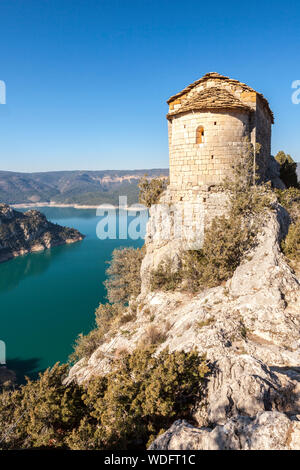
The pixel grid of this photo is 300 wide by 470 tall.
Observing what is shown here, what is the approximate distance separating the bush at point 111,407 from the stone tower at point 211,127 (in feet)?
21.2

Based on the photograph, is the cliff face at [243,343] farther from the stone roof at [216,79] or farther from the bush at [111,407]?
the stone roof at [216,79]

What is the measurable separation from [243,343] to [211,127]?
6.95 meters

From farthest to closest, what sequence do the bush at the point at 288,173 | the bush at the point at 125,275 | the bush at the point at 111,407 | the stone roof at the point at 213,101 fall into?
the bush at the point at 125,275
the bush at the point at 288,173
the stone roof at the point at 213,101
the bush at the point at 111,407

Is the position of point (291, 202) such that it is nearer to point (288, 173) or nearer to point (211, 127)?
point (211, 127)

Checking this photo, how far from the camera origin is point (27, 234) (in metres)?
71.9

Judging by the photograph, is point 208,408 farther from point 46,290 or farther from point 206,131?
point 46,290

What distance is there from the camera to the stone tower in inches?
364

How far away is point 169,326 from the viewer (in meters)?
8.32

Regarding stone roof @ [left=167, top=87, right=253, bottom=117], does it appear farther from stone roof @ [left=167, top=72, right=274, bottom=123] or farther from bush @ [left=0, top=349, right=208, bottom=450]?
bush @ [left=0, top=349, right=208, bottom=450]

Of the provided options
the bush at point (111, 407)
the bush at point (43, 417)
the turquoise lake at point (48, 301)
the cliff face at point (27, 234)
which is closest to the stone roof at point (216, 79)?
the bush at point (111, 407)

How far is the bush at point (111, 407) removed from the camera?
395cm

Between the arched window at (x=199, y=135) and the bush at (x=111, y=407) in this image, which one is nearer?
the bush at (x=111, y=407)

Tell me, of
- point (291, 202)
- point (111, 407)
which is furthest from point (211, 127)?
point (111, 407)

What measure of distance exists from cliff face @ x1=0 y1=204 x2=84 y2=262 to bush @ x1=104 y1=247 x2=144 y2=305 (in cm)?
5242
